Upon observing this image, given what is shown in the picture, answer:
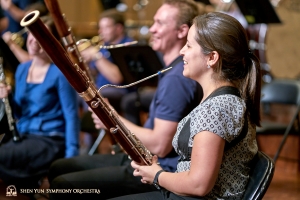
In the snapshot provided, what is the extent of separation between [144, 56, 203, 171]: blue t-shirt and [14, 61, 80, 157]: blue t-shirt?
63 centimetres

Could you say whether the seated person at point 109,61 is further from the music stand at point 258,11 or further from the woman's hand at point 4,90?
the woman's hand at point 4,90

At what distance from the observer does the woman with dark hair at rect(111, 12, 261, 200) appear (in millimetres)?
1437

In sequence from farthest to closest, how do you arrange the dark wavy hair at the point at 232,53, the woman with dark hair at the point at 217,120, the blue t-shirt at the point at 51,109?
the blue t-shirt at the point at 51,109
the dark wavy hair at the point at 232,53
the woman with dark hair at the point at 217,120

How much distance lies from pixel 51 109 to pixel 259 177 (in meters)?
1.40

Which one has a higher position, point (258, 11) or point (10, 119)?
point (10, 119)

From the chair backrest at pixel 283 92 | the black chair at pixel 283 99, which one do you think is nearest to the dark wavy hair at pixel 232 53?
the black chair at pixel 283 99

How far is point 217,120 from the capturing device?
1.45 m

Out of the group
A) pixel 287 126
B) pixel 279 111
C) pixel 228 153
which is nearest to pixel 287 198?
pixel 287 126

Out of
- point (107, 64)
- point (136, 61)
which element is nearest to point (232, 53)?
point (136, 61)

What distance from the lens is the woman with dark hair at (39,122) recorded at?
8.00 ft

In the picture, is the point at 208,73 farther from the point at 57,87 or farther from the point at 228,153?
the point at 57,87

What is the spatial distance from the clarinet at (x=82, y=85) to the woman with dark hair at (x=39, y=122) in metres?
0.83

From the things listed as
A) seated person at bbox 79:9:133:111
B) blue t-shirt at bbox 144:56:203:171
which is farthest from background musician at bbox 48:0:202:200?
seated person at bbox 79:9:133:111

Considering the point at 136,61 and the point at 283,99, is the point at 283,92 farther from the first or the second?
the point at 136,61
